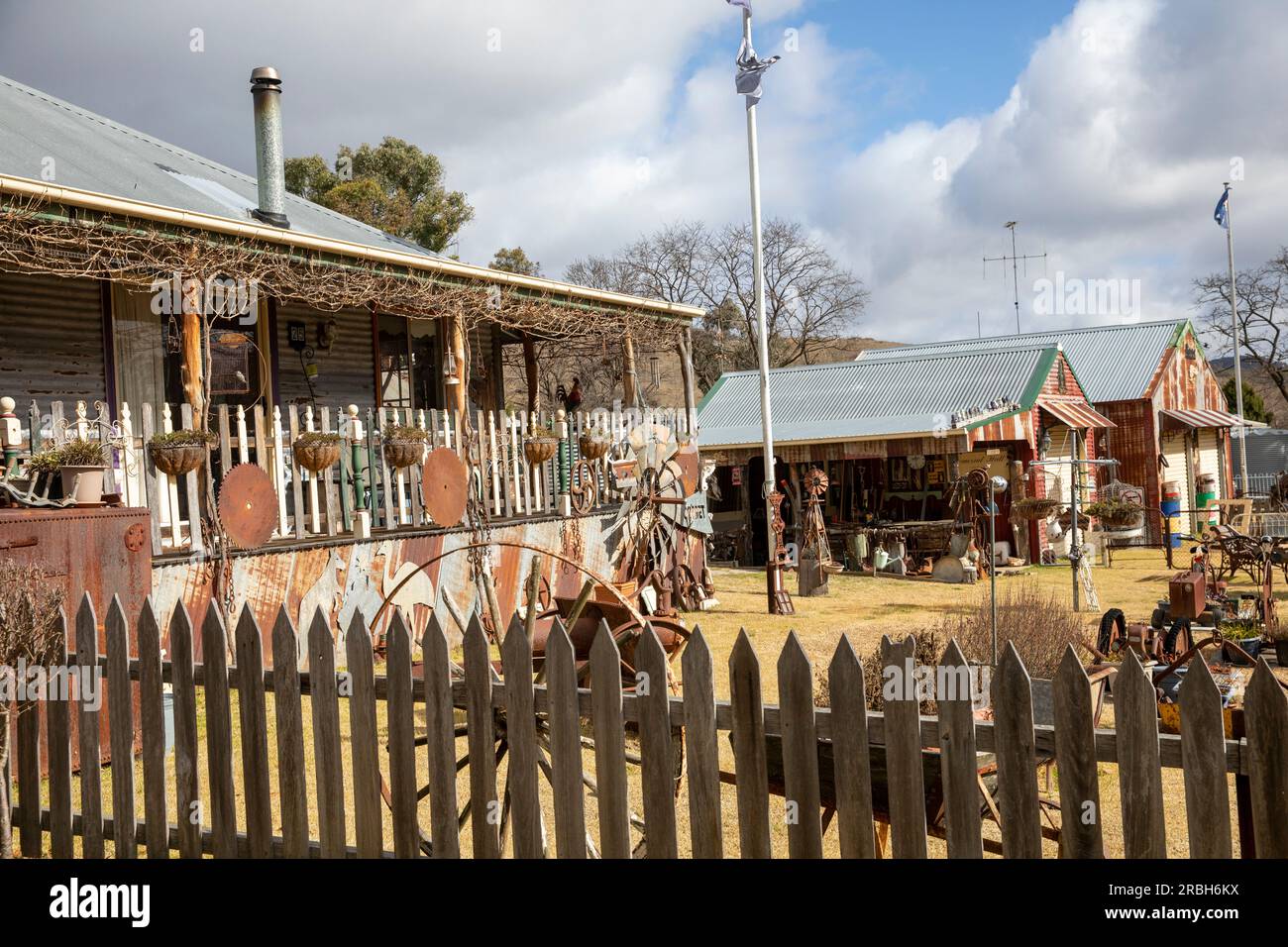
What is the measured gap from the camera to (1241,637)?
9.84 meters

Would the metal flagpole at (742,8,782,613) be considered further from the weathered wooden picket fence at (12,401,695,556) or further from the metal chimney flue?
the metal chimney flue

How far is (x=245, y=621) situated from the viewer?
4.00 meters

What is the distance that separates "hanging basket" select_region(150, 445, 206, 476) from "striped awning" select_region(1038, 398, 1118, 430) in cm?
1746

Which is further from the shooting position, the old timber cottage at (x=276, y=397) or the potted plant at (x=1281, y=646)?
the potted plant at (x=1281, y=646)

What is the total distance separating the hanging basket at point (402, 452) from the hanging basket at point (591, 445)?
9.96ft

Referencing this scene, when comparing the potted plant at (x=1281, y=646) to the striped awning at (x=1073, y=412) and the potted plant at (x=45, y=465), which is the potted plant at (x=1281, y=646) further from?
the striped awning at (x=1073, y=412)

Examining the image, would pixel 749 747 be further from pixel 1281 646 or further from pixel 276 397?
pixel 276 397

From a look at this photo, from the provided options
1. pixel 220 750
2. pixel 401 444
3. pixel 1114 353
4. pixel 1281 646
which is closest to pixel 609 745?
pixel 220 750

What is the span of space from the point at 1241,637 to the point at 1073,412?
13.9 m

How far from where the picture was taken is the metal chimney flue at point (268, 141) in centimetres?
1349

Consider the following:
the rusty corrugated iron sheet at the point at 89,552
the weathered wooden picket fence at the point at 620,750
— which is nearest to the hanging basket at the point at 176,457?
the rusty corrugated iron sheet at the point at 89,552

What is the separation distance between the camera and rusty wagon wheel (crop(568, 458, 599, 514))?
13.5 meters

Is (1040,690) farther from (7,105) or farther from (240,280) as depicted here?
(7,105)
